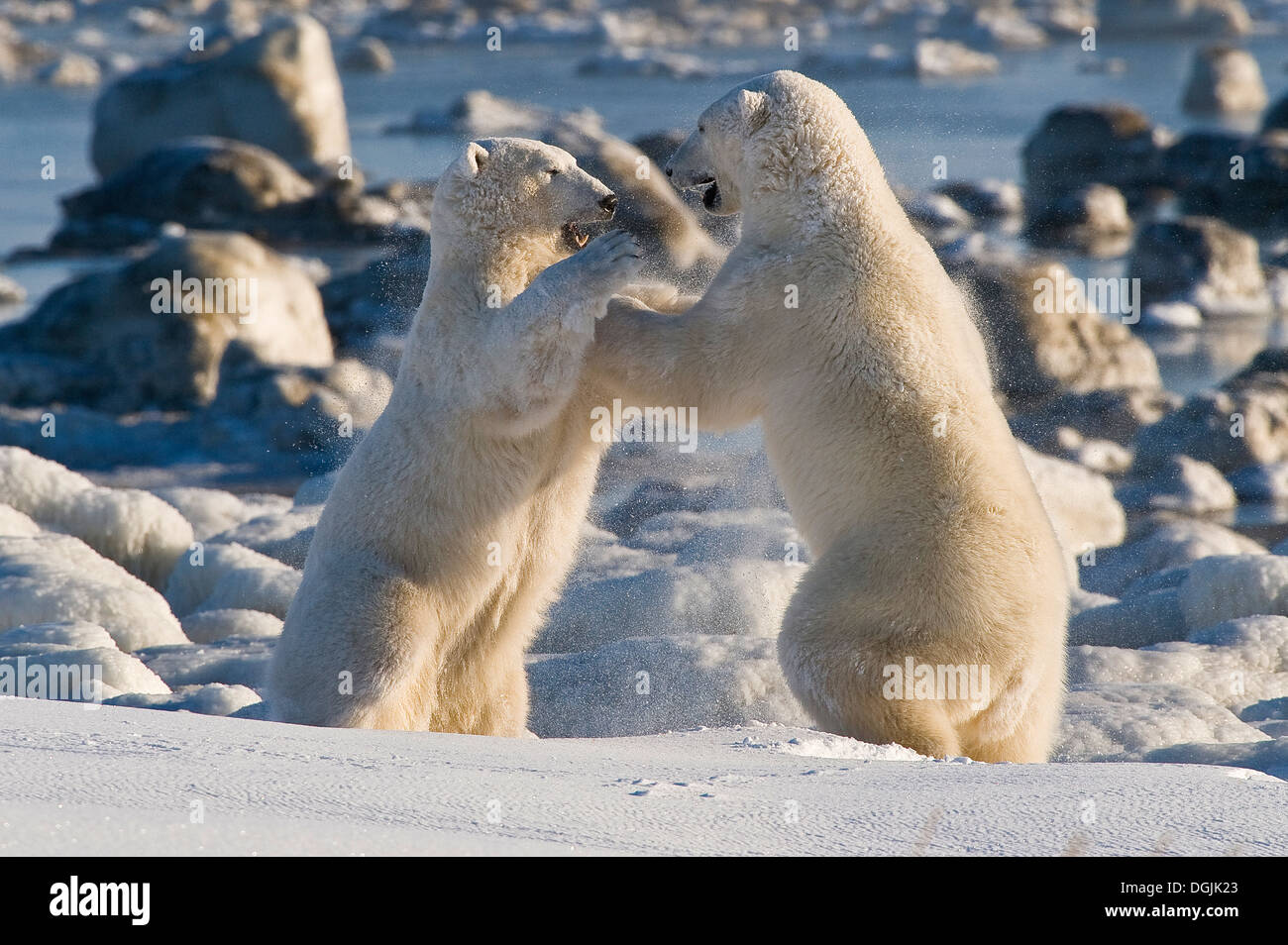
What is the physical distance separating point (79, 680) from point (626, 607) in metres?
2.41

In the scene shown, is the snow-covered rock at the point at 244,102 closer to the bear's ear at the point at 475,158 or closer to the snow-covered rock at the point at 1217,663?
the snow-covered rock at the point at 1217,663

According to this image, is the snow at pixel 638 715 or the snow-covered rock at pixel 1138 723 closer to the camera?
the snow at pixel 638 715

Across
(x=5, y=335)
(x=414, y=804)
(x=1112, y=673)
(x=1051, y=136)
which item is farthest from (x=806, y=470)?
(x=1051, y=136)

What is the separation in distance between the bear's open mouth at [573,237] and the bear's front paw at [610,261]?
22.5 inches

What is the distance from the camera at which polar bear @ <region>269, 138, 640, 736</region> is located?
458cm

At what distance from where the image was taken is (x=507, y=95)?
121 ft

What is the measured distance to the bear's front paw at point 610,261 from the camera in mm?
4461

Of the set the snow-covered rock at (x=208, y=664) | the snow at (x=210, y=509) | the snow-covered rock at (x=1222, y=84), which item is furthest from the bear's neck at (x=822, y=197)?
the snow-covered rock at (x=1222, y=84)

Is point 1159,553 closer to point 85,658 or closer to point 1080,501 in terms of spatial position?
point 1080,501

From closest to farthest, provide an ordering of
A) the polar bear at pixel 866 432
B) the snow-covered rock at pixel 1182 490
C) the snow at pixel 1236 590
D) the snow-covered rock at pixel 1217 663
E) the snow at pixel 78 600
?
the polar bear at pixel 866 432 < the snow-covered rock at pixel 1217 663 < the snow at pixel 78 600 < the snow at pixel 1236 590 < the snow-covered rock at pixel 1182 490

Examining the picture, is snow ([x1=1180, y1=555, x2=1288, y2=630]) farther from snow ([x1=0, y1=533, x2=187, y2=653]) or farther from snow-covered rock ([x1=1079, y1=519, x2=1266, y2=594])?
snow ([x1=0, y1=533, x2=187, y2=653])

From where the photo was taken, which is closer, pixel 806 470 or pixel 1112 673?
pixel 806 470

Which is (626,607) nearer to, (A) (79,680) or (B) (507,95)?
(A) (79,680)

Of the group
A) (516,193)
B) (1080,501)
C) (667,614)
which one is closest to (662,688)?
(667,614)
